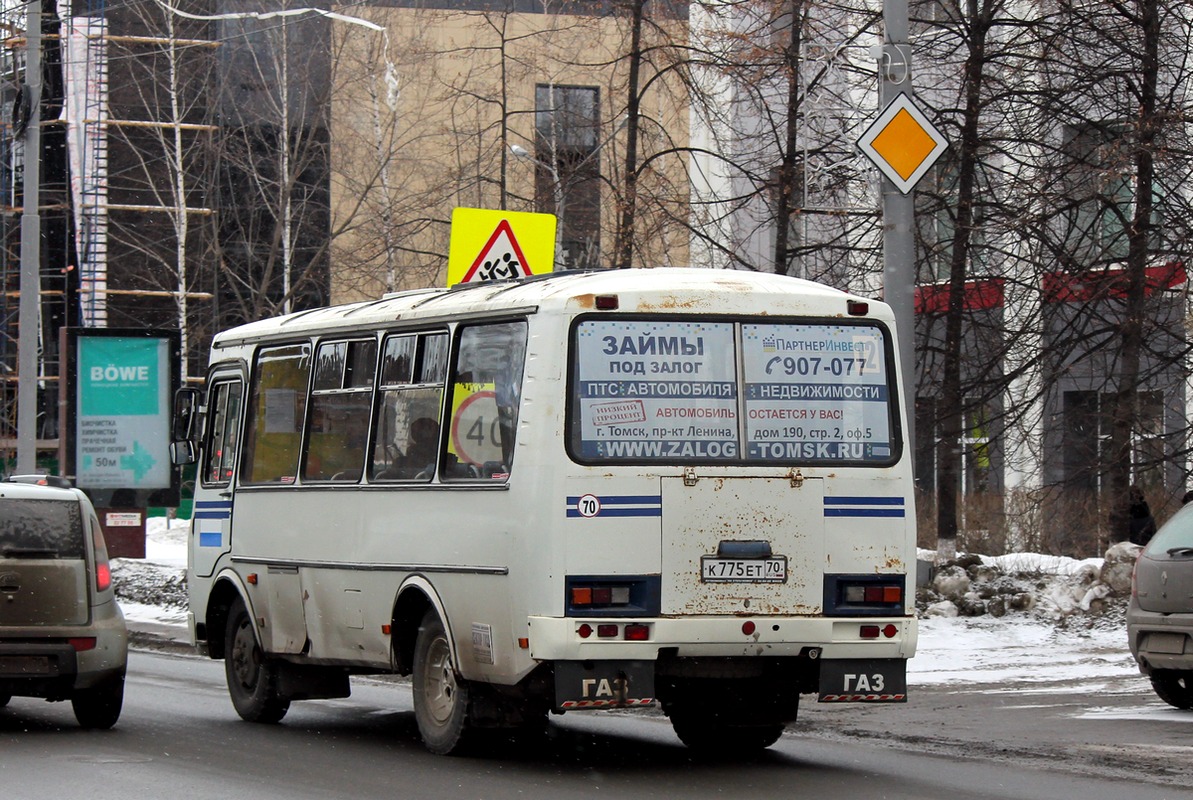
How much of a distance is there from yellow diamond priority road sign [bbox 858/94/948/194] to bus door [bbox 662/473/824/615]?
588 centimetres

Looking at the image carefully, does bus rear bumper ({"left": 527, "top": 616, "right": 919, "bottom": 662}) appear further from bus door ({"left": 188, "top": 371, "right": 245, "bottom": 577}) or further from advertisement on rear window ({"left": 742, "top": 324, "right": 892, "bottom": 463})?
bus door ({"left": 188, "top": 371, "right": 245, "bottom": 577})

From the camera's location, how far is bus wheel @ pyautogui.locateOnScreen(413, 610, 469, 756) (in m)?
10.5

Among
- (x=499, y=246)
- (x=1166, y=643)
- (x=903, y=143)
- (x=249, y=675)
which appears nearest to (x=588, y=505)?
(x=249, y=675)

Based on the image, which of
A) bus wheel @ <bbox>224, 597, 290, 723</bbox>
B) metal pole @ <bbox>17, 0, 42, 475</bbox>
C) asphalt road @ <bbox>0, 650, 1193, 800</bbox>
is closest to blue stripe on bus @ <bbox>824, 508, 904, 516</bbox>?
asphalt road @ <bbox>0, 650, 1193, 800</bbox>

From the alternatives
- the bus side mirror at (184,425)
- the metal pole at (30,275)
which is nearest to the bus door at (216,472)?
the bus side mirror at (184,425)

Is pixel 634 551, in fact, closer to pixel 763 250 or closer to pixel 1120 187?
pixel 1120 187

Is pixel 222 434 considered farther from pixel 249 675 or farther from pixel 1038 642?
pixel 1038 642

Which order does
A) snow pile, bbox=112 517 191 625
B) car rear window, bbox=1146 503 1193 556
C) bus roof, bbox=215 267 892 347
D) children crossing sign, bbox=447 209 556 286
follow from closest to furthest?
bus roof, bbox=215 267 892 347 → car rear window, bbox=1146 503 1193 556 → children crossing sign, bbox=447 209 556 286 → snow pile, bbox=112 517 191 625

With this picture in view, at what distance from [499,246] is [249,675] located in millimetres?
4367

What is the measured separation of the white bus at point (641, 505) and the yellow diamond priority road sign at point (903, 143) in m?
5.08

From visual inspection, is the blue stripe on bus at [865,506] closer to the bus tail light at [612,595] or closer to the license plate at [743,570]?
the license plate at [743,570]

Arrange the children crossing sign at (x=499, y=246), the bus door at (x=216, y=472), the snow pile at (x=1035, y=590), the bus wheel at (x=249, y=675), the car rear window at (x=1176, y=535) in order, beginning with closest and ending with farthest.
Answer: the car rear window at (x=1176, y=535), the bus wheel at (x=249, y=675), the bus door at (x=216, y=472), the children crossing sign at (x=499, y=246), the snow pile at (x=1035, y=590)

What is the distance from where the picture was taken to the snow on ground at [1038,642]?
14.6 metres

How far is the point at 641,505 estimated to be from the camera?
9656mm
